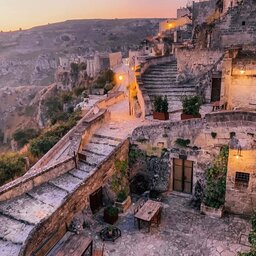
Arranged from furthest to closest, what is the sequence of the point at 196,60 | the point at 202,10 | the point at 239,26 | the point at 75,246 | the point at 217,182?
1. the point at 202,10
2. the point at 239,26
3. the point at 196,60
4. the point at 217,182
5. the point at 75,246

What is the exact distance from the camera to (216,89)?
676 inches

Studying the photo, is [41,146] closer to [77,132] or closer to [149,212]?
[77,132]

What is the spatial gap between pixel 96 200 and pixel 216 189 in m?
4.69

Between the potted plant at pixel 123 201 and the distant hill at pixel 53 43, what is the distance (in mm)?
85614

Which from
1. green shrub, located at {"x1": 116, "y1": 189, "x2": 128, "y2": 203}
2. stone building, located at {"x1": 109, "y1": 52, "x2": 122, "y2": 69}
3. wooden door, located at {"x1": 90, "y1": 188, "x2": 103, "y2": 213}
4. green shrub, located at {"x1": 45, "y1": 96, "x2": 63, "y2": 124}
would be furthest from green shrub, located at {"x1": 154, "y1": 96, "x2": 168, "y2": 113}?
stone building, located at {"x1": 109, "y1": 52, "x2": 122, "y2": 69}

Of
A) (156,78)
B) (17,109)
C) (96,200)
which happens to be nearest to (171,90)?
(156,78)

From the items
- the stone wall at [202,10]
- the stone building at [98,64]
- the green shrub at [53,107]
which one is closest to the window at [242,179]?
the stone wall at [202,10]

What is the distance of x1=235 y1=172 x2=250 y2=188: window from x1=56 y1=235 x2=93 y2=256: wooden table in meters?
5.95

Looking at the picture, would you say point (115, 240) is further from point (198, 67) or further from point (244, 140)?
point (198, 67)

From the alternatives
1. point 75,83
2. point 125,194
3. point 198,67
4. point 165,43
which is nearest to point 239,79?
point 198,67

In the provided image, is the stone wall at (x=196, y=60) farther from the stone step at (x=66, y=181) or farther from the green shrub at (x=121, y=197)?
the stone step at (x=66, y=181)

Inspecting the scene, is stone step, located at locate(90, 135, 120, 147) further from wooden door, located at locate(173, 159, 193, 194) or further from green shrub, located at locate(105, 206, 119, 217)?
green shrub, located at locate(105, 206, 119, 217)

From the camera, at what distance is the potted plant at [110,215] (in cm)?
1064

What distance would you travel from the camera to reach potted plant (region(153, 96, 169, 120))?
1509 cm
